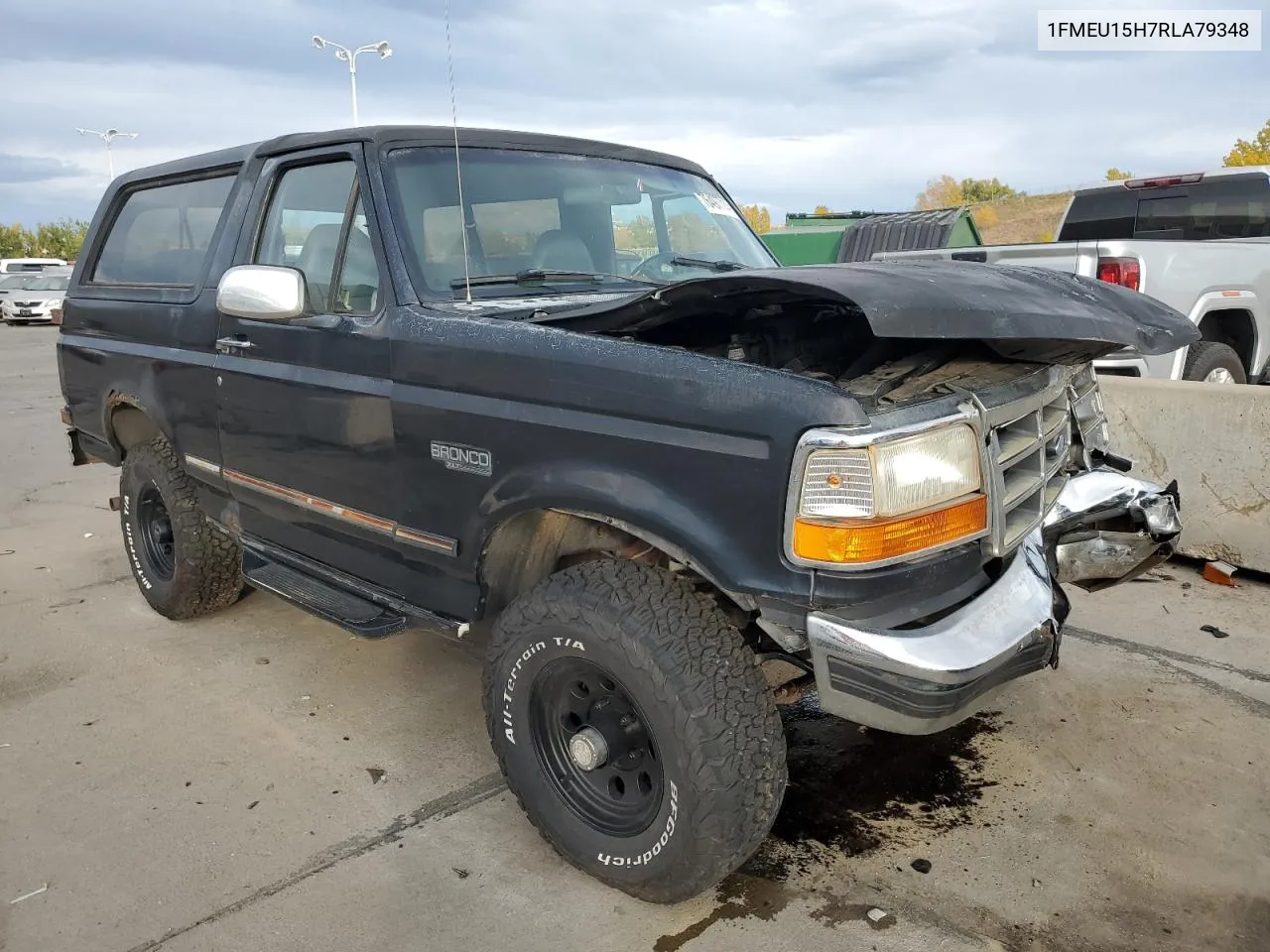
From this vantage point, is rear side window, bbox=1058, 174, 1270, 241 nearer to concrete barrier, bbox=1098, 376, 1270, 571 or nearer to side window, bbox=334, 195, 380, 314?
concrete barrier, bbox=1098, 376, 1270, 571

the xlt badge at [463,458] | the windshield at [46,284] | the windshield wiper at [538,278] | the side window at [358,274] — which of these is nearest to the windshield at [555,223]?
the windshield wiper at [538,278]

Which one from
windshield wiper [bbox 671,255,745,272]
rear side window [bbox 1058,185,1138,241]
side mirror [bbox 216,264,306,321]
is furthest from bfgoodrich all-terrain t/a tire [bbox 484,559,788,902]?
rear side window [bbox 1058,185,1138,241]

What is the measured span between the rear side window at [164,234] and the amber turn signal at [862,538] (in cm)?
293

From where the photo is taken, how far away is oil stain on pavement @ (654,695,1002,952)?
2592mm

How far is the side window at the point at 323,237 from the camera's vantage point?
10.6 ft

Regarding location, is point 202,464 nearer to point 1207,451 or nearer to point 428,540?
point 428,540

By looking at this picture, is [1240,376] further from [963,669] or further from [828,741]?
[963,669]

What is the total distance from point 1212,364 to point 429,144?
5554mm

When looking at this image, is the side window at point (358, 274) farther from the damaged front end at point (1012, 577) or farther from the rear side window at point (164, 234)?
the damaged front end at point (1012, 577)

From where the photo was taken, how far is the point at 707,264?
150 inches

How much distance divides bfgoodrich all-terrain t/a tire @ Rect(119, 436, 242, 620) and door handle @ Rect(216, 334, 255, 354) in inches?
32.7

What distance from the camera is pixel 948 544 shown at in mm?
2318

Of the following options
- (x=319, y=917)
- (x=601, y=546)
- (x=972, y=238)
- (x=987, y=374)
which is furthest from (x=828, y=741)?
(x=972, y=238)

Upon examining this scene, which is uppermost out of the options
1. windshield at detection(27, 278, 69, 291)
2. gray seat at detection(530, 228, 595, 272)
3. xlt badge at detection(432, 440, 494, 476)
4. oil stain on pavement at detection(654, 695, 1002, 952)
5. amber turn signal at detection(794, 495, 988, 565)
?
gray seat at detection(530, 228, 595, 272)
